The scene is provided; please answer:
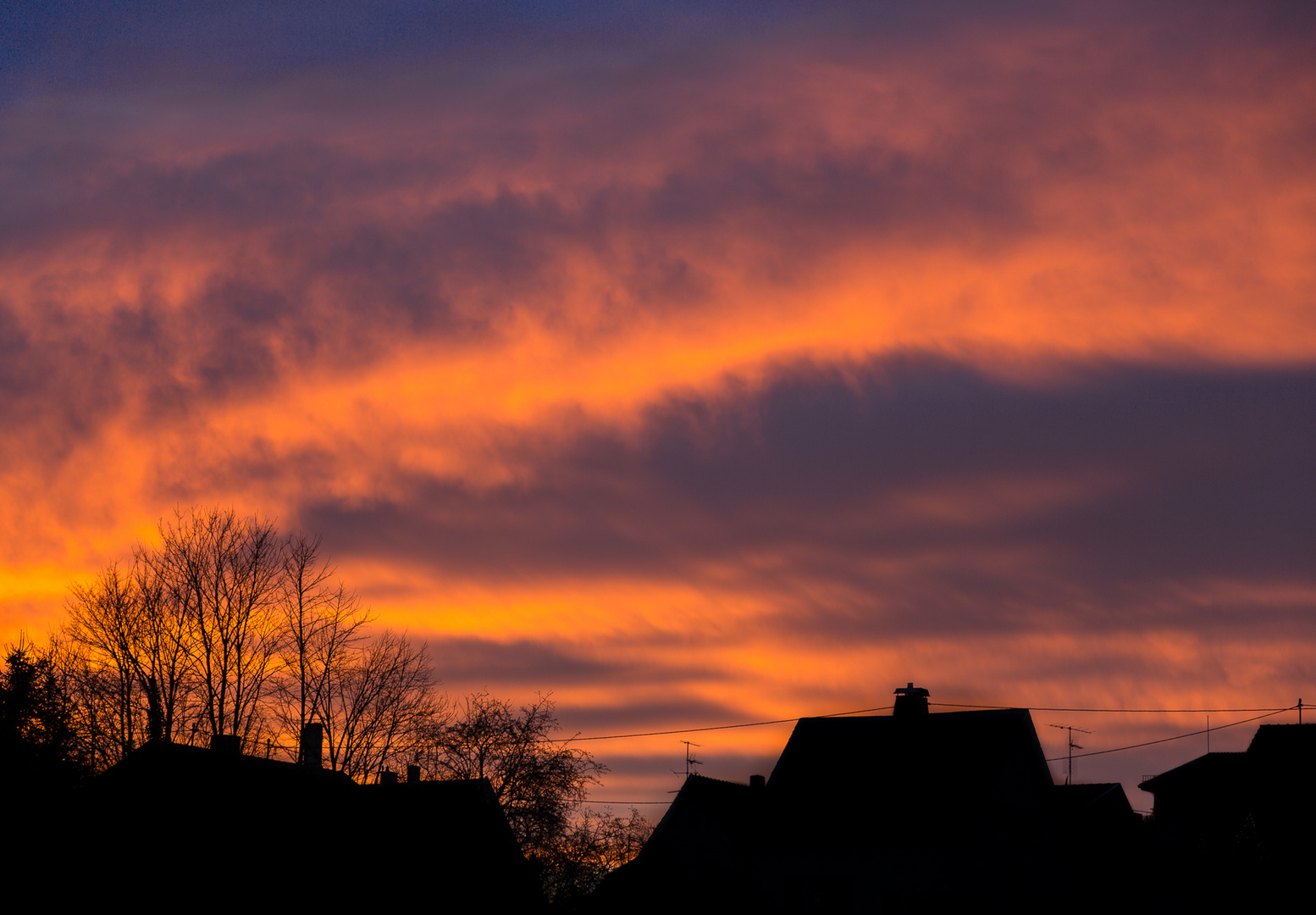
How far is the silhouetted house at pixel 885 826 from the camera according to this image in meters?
51.2

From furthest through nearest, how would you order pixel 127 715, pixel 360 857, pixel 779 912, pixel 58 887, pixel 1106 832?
pixel 1106 832 → pixel 127 715 → pixel 779 912 → pixel 360 857 → pixel 58 887

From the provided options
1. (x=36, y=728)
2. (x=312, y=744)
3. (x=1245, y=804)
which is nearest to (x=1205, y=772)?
(x=1245, y=804)

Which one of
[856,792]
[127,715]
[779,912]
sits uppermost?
[127,715]

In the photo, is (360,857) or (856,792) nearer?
(360,857)

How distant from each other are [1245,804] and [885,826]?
85.2ft

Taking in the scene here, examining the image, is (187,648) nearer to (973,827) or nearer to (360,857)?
(360,857)

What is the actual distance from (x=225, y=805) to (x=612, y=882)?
880 inches

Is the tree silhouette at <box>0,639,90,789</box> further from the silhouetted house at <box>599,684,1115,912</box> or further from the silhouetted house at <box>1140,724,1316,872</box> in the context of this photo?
the silhouetted house at <box>1140,724,1316,872</box>

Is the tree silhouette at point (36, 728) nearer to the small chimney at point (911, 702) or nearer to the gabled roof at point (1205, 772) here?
the small chimney at point (911, 702)

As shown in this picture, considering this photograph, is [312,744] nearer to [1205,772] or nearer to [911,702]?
[911,702]

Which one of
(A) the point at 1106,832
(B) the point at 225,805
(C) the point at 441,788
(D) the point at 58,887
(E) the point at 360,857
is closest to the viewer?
(D) the point at 58,887

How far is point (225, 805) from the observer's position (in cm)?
4641

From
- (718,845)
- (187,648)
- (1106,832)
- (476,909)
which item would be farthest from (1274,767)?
(187,648)

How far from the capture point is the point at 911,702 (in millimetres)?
58938
